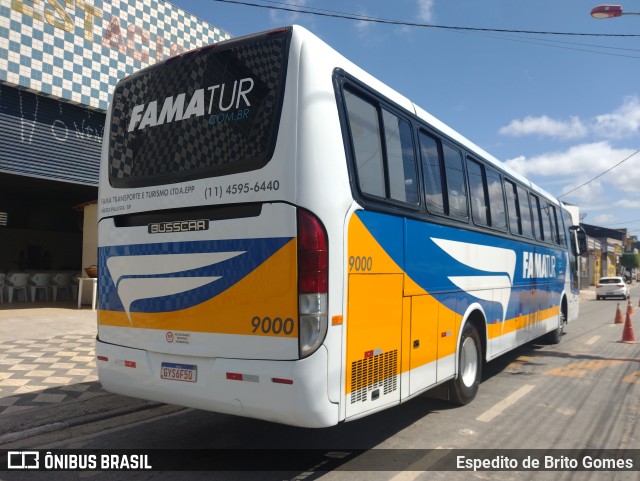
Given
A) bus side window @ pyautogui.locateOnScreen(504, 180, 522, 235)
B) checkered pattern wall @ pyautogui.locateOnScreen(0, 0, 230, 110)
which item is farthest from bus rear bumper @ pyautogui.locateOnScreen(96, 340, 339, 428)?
checkered pattern wall @ pyautogui.locateOnScreen(0, 0, 230, 110)

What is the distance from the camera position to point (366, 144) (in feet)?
14.1

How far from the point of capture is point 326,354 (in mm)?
3650

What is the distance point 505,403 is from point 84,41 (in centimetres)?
1259

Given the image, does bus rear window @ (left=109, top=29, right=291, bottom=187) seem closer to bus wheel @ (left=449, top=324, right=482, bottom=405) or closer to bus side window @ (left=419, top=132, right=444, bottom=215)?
bus side window @ (left=419, top=132, right=444, bottom=215)

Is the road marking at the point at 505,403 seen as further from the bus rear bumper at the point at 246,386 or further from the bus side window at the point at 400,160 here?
the bus rear bumper at the point at 246,386

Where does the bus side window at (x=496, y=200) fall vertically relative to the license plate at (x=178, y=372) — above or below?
above

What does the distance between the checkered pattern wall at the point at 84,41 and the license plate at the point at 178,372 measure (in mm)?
10436

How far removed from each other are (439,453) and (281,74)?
11.5ft

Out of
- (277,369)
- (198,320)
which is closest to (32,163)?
(198,320)

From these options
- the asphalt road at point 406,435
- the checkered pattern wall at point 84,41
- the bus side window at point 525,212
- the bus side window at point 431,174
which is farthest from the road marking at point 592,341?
the checkered pattern wall at point 84,41

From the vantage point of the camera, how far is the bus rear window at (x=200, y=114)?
4.00 meters

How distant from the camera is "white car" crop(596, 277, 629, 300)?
30.8 m

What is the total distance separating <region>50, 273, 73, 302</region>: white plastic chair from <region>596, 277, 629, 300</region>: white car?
29.0 m

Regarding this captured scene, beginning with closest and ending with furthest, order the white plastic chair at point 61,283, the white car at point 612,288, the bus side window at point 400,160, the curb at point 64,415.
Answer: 1. the bus side window at point 400,160
2. the curb at point 64,415
3. the white plastic chair at point 61,283
4. the white car at point 612,288
